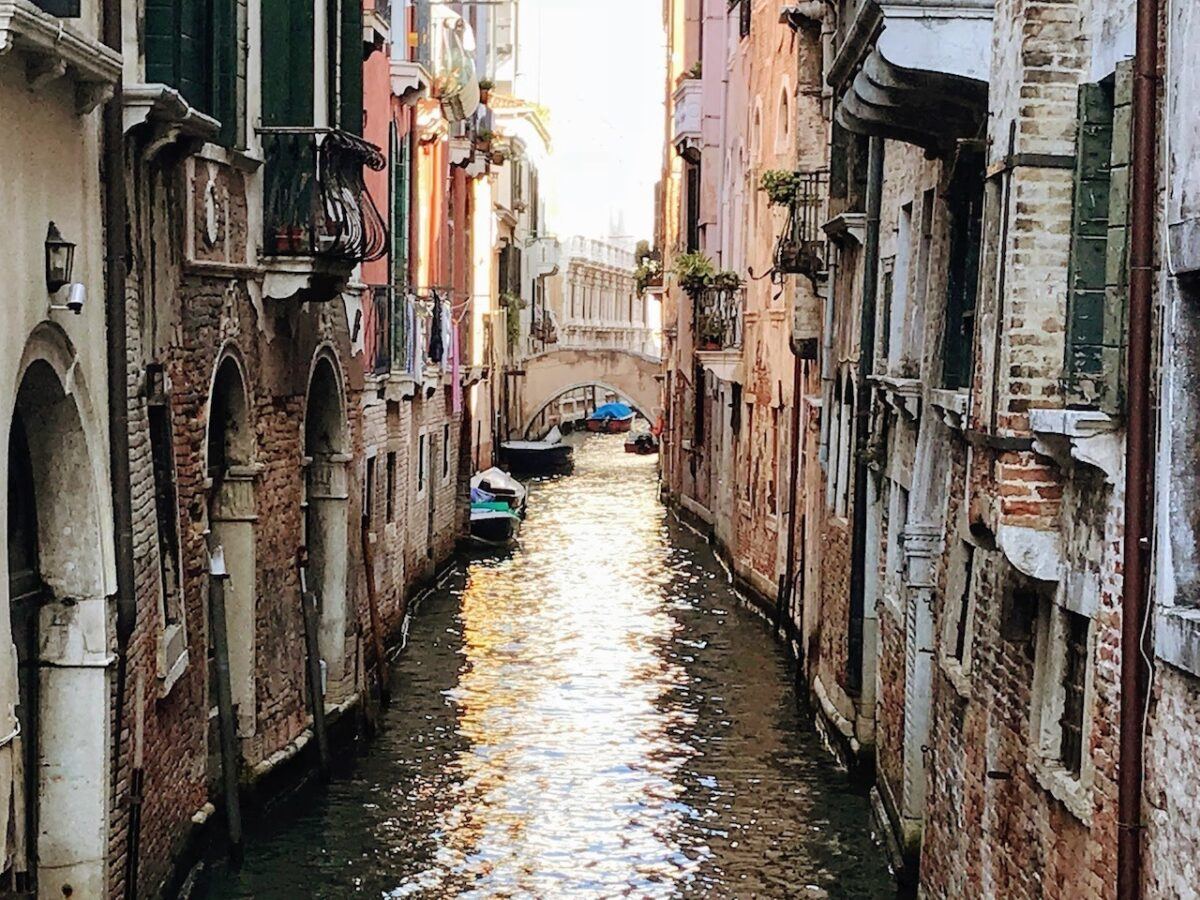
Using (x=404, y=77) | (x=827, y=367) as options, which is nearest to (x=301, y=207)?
(x=827, y=367)

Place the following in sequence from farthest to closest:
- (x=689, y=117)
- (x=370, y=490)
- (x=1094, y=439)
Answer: (x=689, y=117), (x=370, y=490), (x=1094, y=439)

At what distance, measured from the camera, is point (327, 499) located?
643 inches

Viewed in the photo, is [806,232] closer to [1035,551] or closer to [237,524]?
[237,524]

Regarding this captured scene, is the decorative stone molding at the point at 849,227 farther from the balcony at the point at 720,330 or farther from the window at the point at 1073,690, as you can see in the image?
the balcony at the point at 720,330

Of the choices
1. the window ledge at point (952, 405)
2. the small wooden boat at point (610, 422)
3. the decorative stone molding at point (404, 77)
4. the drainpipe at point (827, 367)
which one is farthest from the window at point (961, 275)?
the small wooden boat at point (610, 422)

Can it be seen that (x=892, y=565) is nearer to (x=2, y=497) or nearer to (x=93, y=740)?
(x=93, y=740)

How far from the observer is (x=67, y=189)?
8.97 metres

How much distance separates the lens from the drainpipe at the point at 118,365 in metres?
9.70

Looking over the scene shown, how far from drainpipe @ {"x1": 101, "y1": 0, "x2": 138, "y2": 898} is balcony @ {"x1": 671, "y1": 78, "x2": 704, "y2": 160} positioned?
86.9 feet

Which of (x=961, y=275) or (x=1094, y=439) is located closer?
(x=1094, y=439)

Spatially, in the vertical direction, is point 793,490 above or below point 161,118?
below

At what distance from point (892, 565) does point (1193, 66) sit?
8092 millimetres

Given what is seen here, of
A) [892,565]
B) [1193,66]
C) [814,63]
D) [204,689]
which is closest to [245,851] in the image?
[204,689]

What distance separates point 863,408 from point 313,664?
4628 millimetres
